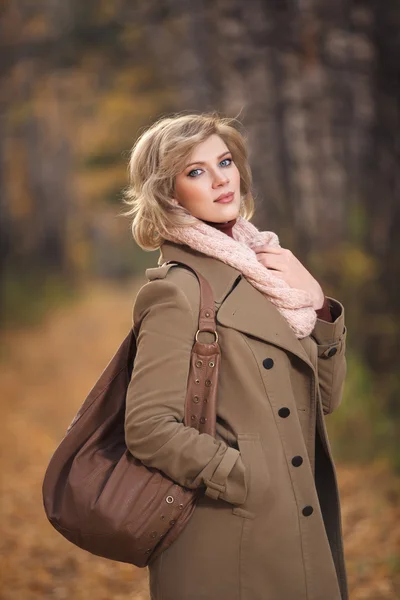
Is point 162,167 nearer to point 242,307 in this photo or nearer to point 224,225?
point 224,225

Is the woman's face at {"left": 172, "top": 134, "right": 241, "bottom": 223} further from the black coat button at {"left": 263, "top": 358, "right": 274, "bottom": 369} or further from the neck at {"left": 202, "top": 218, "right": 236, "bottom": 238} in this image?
the black coat button at {"left": 263, "top": 358, "right": 274, "bottom": 369}

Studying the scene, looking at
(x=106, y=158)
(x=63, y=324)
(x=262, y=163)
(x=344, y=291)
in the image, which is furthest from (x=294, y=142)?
(x=63, y=324)

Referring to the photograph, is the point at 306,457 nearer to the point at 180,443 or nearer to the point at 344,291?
the point at 180,443

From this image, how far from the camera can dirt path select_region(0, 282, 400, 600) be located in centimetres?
478

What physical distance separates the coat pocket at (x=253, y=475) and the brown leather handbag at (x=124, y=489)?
0.09 m

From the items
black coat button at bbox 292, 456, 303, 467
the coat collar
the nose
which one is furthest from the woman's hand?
black coat button at bbox 292, 456, 303, 467

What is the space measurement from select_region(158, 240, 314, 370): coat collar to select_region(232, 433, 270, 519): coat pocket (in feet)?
0.84

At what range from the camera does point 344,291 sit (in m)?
6.65

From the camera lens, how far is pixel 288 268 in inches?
92.9

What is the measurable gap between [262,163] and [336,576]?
472cm

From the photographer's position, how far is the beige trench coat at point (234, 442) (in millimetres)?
2115

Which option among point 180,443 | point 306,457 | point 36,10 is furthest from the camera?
point 36,10

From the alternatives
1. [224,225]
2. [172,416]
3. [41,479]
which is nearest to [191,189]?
[224,225]

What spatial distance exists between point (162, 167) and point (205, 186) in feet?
0.42
